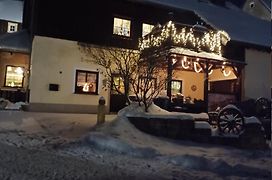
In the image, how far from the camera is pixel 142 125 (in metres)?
10.6

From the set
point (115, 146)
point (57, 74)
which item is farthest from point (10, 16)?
point (115, 146)

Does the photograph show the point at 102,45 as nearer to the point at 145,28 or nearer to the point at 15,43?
the point at 145,28

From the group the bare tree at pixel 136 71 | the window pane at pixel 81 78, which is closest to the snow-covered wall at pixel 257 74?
the bare tree at pixel 136 71

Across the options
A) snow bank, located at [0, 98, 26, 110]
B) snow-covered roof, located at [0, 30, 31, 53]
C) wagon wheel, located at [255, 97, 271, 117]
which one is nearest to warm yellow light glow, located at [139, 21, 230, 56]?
wagon wheel, located at [255, 97, 271, 117]

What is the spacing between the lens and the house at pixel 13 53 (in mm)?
17539

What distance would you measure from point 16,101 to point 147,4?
32.2ft

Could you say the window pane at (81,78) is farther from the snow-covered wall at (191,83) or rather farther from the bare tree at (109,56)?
the snow-covered wall at (191,83)

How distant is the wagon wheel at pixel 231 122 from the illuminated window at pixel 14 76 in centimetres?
1381

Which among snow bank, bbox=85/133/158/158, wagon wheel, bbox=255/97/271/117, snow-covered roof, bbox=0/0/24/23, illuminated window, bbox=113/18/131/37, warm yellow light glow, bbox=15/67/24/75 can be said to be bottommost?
snow bank, bbox=85/133/158/158

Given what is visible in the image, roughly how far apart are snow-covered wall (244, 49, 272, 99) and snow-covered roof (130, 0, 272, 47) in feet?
2.64

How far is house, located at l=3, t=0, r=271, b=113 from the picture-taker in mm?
15950

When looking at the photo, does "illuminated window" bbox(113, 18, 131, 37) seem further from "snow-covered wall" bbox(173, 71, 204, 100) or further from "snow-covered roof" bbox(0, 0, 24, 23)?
"snow-covered roof" bbox(0, 0, 24, 23)

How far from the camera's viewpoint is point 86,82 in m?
16.9

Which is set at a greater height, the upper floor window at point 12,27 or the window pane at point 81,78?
the upper floor window at point 12,27
